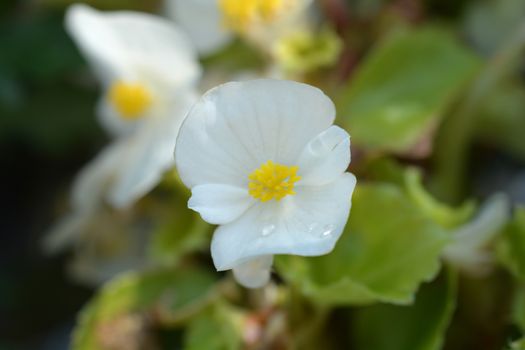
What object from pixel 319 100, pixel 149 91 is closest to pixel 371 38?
pixel 149 91

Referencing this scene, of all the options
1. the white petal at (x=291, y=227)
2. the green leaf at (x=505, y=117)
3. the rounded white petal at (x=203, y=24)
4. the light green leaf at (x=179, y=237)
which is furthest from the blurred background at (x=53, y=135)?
the white petal at (x=291, y=227)

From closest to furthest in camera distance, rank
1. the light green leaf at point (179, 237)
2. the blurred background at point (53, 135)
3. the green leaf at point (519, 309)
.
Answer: the green leaf at point (519, 309) → the light green leaf at point (179, 237) → the blurred background at point (53, 135)

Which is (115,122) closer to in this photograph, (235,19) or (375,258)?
(235,19)

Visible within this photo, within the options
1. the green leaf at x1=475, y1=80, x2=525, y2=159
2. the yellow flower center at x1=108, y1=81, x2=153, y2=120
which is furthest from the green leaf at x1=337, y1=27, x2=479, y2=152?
the yellow flower center at x1=108, y1=81, x2=153, y2=120

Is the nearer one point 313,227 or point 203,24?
point 313,227

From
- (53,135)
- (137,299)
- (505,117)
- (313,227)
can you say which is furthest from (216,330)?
(53,135)

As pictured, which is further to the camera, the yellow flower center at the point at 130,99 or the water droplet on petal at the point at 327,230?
the yellow flower center at the point at 130,99

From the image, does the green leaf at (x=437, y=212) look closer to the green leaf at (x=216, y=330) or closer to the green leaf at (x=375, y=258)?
the green leaf at (x=375, y=258)
